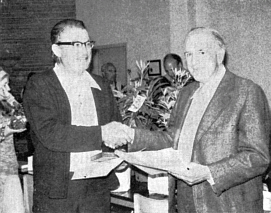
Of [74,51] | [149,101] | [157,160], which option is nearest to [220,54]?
[157,160]

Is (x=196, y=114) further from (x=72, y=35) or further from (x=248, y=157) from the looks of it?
(x=72, y=35)

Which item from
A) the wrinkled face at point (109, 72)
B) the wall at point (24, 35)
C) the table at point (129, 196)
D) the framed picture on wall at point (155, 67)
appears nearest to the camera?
the table at point (129, 196)

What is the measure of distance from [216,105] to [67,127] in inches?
29.1

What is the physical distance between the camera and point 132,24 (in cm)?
802

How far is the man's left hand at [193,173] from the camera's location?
176cm

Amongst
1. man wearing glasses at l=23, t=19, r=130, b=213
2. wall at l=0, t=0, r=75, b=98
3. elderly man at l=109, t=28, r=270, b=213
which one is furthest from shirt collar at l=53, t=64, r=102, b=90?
wall at l=0, t=0, r=75, b=98

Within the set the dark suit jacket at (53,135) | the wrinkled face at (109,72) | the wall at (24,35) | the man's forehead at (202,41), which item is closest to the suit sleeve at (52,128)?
the dark suit jacket at (53,135)

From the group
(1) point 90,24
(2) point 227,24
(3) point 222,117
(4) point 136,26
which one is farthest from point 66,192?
(1) point 90,24

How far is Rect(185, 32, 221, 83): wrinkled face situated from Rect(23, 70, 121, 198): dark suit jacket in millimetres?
573

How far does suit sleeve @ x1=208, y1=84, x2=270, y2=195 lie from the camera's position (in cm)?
182

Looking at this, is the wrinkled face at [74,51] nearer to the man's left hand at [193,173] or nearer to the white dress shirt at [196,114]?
the white dress shirt at [196,114]

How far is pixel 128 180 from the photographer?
300 cm

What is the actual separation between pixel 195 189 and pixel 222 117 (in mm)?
355

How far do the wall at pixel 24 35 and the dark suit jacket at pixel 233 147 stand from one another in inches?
287
